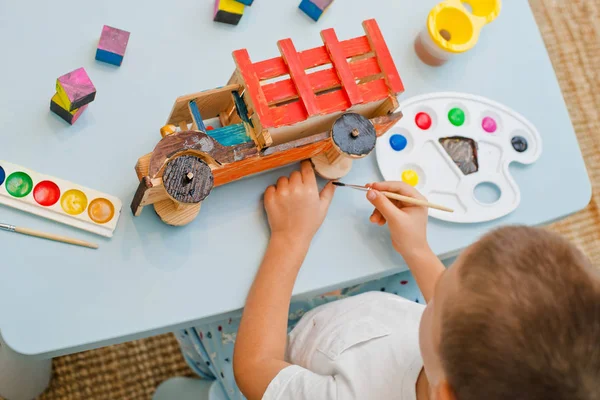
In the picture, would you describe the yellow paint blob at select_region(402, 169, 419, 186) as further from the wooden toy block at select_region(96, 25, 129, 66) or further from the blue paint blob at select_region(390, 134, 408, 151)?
the wooden toy block at select_region(96, 25, 129, 66)

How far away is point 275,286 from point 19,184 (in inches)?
12.1

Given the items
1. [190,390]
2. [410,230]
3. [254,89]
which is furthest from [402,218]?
[190,390]

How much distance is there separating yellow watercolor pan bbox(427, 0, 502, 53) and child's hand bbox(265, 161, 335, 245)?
252 mm

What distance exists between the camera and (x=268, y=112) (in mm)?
658

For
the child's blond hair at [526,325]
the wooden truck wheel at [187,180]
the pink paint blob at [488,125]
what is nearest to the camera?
the child's blond hair at [526,325]

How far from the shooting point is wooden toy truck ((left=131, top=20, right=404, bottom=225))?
0.64 m

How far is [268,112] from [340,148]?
3.6 inches

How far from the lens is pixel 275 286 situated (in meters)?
0.71

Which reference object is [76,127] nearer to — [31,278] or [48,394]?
[31,278]

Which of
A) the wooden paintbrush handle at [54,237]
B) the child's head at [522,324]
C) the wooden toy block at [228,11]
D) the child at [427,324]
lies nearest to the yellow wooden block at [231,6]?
the wooden toy block at [228,11]

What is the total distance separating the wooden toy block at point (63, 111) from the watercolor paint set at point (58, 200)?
0.07 meters

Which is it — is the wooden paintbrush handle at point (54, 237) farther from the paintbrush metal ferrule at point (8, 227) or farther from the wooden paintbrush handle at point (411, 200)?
the wooden paintbrush handle at point (411, 200)

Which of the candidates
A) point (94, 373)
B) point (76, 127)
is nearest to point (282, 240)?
point (76, 127)

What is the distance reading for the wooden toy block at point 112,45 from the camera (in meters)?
0.73
